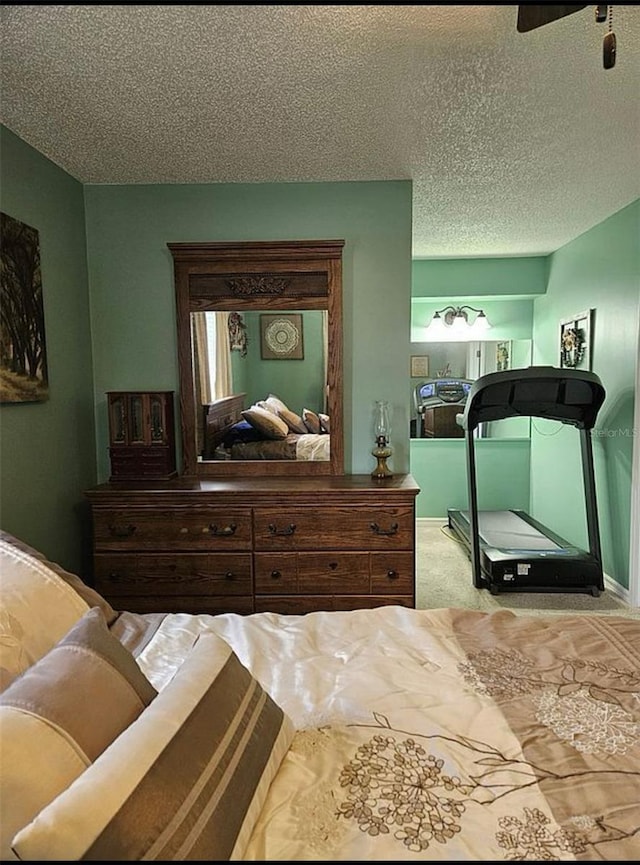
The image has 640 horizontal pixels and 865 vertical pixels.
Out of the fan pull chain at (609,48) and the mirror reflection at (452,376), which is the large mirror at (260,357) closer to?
the fan pull chain at (609,48)

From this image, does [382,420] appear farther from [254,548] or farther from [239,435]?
[254,548]

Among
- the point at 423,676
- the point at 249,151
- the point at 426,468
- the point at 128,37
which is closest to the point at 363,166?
the point at 249,151

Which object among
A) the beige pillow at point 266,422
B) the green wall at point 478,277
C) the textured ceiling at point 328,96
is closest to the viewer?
the textured ceiling at point 328,96

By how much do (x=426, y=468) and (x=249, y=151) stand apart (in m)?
3.67

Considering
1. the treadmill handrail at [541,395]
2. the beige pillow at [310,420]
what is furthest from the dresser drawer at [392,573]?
the treadmill handrail at [541,395]

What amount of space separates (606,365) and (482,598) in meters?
1.91

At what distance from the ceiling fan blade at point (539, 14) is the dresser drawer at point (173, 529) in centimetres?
217

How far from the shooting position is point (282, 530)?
2.79 metres

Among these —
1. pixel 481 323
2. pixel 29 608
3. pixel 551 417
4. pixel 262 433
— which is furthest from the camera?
pixel 481 323

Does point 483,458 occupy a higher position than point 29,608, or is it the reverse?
point 29,608

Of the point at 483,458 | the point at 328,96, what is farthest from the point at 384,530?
the point at 483,458

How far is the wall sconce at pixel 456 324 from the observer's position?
18.1 ft

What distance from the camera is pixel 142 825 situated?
78 centimetres

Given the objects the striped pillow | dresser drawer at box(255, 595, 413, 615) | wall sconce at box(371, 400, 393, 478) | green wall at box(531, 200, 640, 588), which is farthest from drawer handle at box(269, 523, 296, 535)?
green wall at box(531, 200, 640, 588)
